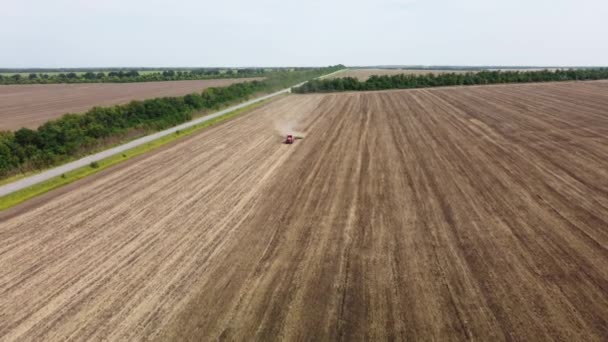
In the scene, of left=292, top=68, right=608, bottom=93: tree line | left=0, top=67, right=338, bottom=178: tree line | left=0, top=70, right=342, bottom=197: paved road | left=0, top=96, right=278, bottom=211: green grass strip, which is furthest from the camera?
left=292, top=68, right=608, bottom=93: tree line

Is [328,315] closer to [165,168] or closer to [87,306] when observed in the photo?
[87,306]

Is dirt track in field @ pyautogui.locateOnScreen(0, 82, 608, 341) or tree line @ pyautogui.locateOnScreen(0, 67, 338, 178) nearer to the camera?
dirt track in field @ pyautogui.locateOnScreen(0, 82, 608, 341)

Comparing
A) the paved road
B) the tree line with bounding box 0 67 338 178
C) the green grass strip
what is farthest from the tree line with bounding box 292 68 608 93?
the paved road

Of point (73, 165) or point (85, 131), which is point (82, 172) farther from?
point (85, 131)

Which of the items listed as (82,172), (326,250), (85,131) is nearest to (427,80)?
(85,131)

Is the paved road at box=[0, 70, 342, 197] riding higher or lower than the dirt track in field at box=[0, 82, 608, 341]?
lower

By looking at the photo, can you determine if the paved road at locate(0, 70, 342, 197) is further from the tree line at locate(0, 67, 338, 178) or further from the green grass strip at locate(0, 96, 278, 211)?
the tree line at locate(0, 67, 338, 178)
